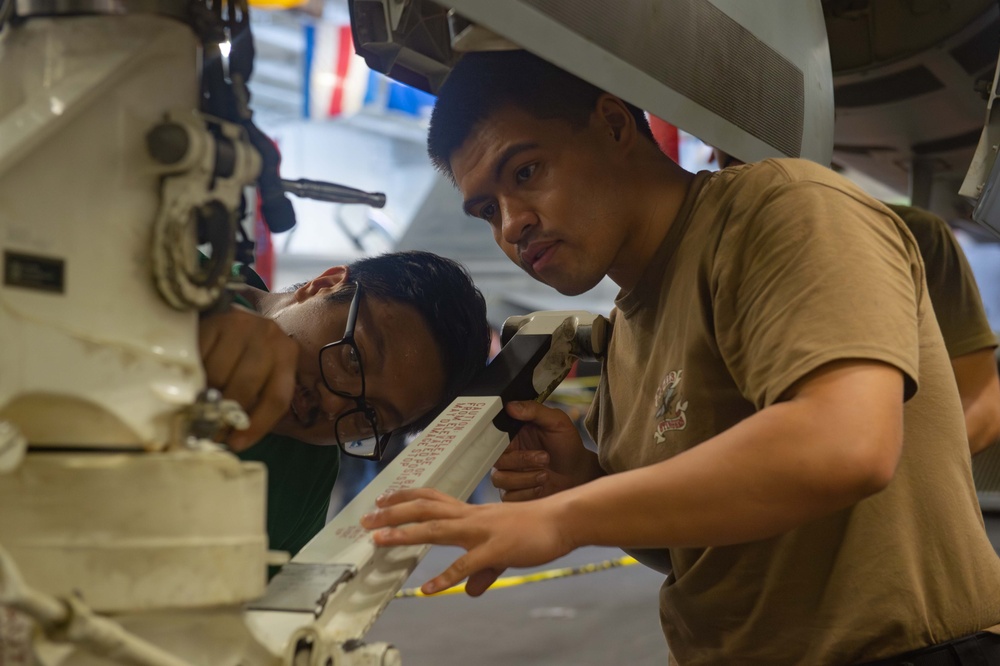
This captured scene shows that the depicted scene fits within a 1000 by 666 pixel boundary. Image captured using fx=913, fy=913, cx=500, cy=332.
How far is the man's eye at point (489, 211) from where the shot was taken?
1332mm

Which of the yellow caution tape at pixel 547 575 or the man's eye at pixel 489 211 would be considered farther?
the yellow caution tape at pixel 547 575

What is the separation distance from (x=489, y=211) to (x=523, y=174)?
122mm

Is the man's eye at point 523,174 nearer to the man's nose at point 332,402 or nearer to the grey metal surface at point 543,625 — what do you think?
the man's nose at point 332,402

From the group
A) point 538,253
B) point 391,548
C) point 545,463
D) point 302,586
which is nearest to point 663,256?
point 538,253

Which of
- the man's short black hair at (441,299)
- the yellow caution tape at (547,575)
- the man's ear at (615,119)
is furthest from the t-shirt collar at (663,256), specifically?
the yellow caution tape at (547,575)

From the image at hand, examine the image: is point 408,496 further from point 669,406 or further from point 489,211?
point 489,211

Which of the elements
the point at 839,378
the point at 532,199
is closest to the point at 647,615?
the point at 532,199

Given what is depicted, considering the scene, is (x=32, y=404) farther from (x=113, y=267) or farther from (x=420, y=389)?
(x=420, y=389)

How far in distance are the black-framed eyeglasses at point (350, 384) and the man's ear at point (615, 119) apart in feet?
1.77

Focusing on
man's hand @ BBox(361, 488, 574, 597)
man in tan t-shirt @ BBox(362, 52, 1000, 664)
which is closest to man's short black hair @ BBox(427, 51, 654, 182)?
man in tan t-shirt @ BBox(362, 52, 1000, 664)

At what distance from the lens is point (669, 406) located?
1160 millimetres

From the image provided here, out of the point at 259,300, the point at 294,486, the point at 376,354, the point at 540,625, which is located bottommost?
the point at 540,625

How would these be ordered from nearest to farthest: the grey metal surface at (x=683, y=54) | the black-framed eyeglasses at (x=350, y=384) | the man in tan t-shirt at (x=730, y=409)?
the man in tan t-shirt at (x=730, y=409) < the grey metal surface at (x=683, y=54) < the black-framed eyeglasses at (x=350, y=384)

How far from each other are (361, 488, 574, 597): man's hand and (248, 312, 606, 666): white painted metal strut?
0.06 meters
